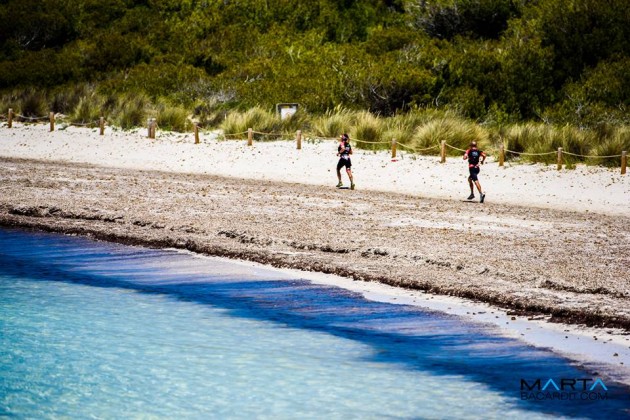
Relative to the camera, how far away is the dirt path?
1146 cm

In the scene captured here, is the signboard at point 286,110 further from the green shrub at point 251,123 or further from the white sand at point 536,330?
the white sand at point 536,330

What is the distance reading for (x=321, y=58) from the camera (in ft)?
139

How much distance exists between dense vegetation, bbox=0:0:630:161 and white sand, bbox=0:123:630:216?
3244mm

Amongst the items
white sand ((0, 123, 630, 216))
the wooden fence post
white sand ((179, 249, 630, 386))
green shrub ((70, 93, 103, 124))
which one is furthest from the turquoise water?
green shrub ((70, 93, 103, 124))

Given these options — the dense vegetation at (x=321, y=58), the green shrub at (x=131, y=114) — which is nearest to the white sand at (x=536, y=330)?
the dense vegetation at (x=321, y=58)

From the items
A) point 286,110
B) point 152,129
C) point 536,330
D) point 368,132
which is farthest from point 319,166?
point 536,330

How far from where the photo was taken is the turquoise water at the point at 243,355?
8.23 m

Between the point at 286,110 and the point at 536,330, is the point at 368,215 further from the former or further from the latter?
the point at 286,110

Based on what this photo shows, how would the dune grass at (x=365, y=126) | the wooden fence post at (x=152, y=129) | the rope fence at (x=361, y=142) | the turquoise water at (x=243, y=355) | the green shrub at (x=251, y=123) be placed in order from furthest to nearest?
the wooden fence post at (x=152, y=129), the green shrub at (x=251, y=123), the dune grass at (x=365, y=126), the rope fence at (x=361, y=142), the turquoise water at (x=243, y=355)

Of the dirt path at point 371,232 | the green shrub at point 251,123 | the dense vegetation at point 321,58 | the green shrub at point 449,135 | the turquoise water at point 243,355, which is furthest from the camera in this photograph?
the dense vegetation at point 321,58

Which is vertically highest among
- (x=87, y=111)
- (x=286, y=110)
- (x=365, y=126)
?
(x=286, y=110)

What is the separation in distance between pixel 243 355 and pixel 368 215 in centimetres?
835

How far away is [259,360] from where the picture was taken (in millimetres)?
9484

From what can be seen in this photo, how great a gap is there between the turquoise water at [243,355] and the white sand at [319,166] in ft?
33.6
